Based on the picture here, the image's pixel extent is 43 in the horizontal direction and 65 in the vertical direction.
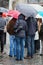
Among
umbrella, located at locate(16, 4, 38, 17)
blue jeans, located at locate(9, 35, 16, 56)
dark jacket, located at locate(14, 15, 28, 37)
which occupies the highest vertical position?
umbrella, located at locate(16, 4, 38, 17)

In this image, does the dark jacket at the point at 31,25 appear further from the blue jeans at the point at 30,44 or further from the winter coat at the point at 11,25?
the winter coat at the point at 11,25

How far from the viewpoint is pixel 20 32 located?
521 inches

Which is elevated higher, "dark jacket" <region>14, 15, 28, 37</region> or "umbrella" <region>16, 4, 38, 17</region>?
"umbrella" <region>16, 4, 38, 17</region>

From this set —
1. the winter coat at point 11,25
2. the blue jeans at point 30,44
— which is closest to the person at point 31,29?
the blue jeans at point 30,44

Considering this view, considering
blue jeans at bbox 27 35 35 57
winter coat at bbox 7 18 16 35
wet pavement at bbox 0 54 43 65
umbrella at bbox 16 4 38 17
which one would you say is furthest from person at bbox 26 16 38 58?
winter coat at bbox 7 18 16 35

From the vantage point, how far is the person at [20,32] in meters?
13.2

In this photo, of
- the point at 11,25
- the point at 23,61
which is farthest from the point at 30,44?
the point at 11,25

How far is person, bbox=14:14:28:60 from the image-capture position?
13180mm

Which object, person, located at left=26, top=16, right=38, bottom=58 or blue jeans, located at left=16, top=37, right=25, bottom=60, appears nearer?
blue jeans, located at left=16, top=37, right=25, bottom=60

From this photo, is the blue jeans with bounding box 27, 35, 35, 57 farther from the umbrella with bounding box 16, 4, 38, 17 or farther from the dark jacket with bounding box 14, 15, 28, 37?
the umbrella with bounding box 16, 4, 38, 17

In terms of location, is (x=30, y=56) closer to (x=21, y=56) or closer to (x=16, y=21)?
(x=21, y=56)

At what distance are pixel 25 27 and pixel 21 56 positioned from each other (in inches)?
47.3

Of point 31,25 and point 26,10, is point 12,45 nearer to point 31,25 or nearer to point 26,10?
point 31,25

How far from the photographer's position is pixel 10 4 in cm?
2614
